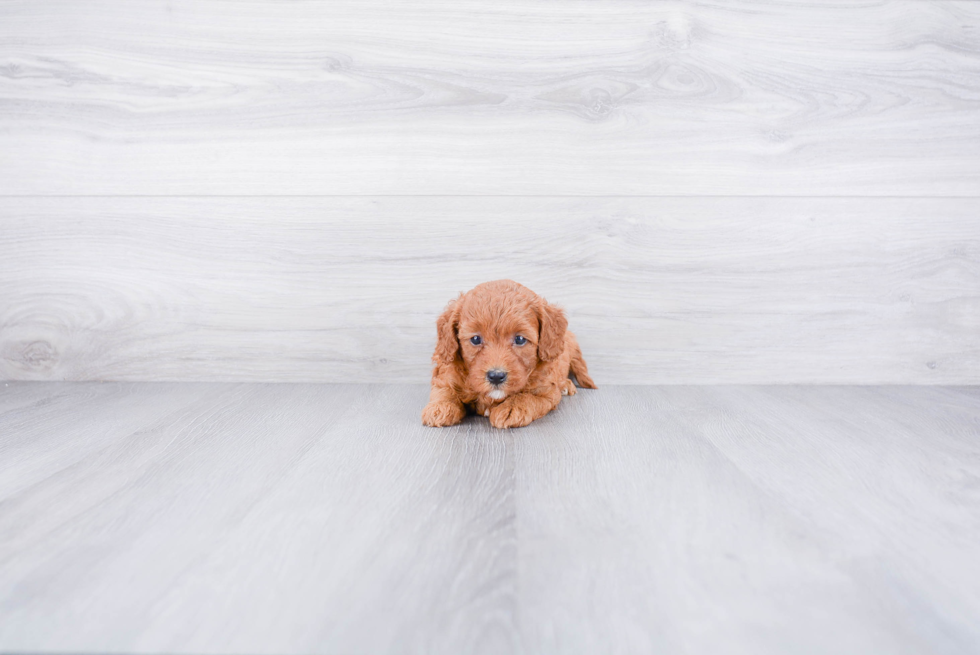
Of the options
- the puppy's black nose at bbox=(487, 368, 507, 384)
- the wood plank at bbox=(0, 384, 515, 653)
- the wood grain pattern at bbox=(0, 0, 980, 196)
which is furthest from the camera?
the wood grain pattern at bbox=(0, 0, 980, 196)

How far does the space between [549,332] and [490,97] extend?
0.73 meters

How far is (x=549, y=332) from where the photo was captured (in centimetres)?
127

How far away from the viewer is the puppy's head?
121 centimetres

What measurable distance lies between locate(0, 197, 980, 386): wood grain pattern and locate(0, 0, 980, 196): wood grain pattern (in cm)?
8

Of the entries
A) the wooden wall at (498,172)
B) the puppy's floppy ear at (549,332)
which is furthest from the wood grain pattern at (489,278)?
the puppy's floppy ear at (549,332)

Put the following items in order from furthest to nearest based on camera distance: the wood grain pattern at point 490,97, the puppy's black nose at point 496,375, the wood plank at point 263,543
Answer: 1. the wood grain pattern at point 490,97
2. the puppy's black nose at point 496,375
3. the wood plank at point 263,543

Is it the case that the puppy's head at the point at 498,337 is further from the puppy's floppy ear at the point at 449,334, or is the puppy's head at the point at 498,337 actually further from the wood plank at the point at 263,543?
the wood plank at the point at 263,543

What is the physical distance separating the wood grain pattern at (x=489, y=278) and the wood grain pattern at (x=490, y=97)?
0.25 ft

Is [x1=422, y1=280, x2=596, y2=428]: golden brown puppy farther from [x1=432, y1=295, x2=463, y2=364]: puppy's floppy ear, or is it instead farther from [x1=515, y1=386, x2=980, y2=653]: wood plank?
[x1=515, y1=386, x2=980, y2=653]: wood plank

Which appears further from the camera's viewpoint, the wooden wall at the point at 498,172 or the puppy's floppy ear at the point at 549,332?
the wooden wall at the point at 498,172

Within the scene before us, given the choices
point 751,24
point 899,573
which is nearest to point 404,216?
point 751,24

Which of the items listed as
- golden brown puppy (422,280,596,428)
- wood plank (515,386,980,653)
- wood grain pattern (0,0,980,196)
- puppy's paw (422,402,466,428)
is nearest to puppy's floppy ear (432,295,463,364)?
golden brown puppy (422,280,596,428)

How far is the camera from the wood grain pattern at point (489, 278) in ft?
5.16

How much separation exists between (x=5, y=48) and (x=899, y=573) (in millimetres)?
2324
